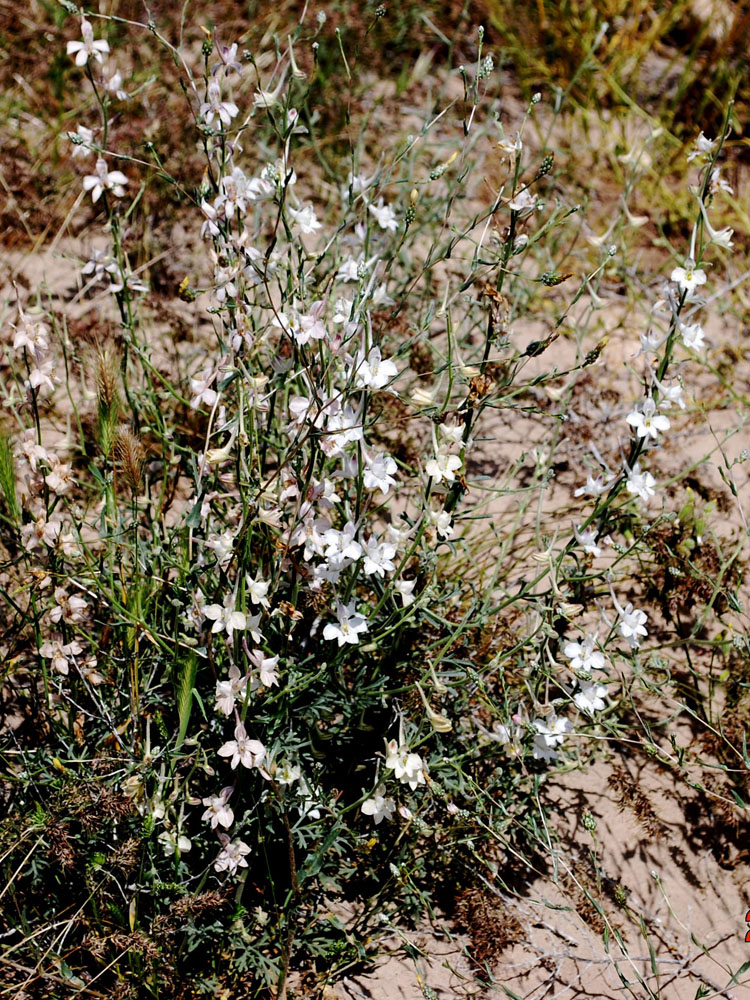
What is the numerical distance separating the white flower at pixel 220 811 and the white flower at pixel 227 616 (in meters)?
0.36

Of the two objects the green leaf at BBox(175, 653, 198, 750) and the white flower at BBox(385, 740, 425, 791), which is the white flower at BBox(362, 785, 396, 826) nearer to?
the white flower at BBox(385, 740, 425, 791)

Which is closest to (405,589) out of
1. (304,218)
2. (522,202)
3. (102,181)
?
(522,202)

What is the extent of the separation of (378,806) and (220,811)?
0.34 metres

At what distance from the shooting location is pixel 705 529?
2.91 m

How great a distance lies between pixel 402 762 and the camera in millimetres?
1897

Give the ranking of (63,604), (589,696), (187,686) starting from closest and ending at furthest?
1. (187,686)
2. (63,604)
3. (589,696)

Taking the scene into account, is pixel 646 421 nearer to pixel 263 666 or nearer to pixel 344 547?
pixel 344 547

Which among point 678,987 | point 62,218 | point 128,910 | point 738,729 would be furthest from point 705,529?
point 62,218

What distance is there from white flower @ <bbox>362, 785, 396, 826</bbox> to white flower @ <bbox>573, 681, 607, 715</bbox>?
18.5 inches

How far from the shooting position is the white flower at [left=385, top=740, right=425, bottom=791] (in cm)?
189

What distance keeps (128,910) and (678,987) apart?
1.28 meters

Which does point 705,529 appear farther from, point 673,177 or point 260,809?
point 673,177

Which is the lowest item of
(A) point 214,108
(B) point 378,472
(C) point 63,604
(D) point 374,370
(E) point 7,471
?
(C) point 63,604

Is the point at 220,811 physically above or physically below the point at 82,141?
below
